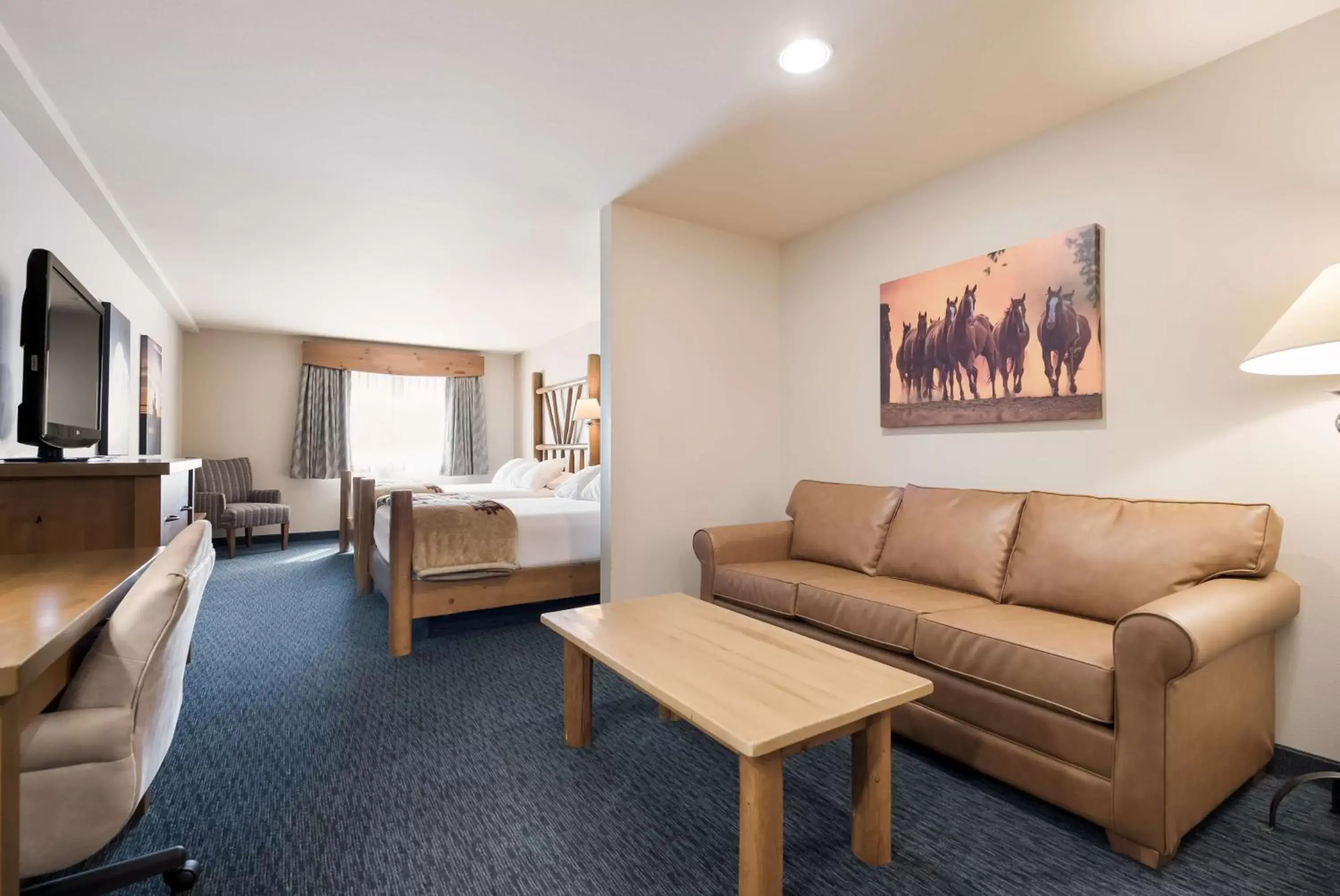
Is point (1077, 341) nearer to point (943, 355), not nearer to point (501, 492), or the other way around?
point (943, 355)

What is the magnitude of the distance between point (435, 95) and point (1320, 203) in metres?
2.96

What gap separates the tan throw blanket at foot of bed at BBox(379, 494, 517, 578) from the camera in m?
3.05

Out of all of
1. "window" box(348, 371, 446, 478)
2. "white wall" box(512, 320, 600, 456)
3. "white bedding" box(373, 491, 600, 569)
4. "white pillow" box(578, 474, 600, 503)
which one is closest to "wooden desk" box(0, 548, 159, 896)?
"white bedding" box(373, 491, 600, 569)

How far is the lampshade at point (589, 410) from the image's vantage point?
5.34 meters

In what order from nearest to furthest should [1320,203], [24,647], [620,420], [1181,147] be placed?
[24,647]
[1320,203]
[1181,147]
[620,420]

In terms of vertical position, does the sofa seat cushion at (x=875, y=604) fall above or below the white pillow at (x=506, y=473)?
below

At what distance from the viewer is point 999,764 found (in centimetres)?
174

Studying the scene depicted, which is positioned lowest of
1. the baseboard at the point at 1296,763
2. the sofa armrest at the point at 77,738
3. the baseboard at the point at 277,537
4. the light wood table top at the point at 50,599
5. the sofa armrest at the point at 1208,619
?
the baseboard at the point at 1296,763

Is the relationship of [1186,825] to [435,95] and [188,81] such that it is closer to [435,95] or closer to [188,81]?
[435,95]

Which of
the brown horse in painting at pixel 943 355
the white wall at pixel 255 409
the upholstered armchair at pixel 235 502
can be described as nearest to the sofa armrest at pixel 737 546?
the brown horse in painting at pixel 943 355

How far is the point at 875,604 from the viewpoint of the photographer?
217cm

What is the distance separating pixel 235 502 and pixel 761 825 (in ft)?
22.1

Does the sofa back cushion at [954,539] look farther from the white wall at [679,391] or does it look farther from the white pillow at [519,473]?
the white pillow at [519,473]

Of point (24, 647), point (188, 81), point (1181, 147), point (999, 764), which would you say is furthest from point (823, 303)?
point (24, 647)
